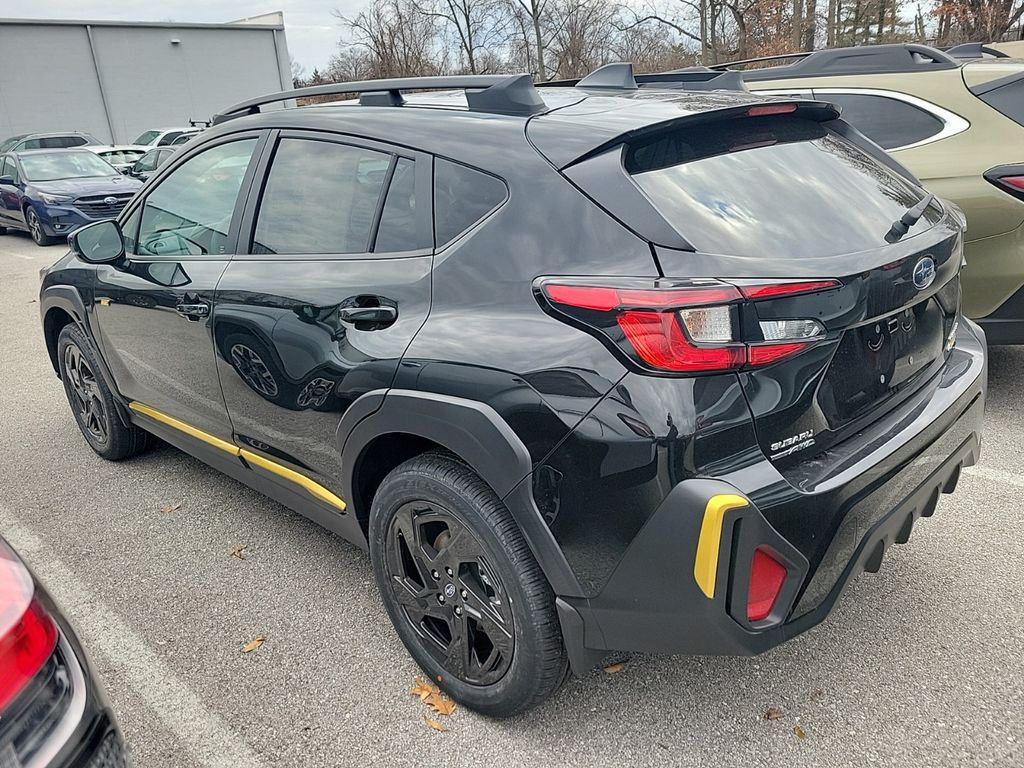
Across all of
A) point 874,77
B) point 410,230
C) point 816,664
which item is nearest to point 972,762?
point 816,664

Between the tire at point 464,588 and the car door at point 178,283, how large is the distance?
1.13 meters

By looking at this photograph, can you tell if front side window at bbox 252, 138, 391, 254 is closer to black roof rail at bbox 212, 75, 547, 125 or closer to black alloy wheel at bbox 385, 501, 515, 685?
black roof rail at bbox 212, 75, 547, 125

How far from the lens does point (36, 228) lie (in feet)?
44.8

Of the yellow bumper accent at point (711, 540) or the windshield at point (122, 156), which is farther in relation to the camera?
the windshield at point (122, 156)

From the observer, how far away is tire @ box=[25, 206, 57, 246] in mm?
13461

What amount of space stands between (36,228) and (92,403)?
37.7 ft

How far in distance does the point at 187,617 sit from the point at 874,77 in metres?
4.38

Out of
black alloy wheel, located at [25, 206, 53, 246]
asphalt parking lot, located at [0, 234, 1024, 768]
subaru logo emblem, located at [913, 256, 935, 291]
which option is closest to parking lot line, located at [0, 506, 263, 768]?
asphalt parking lot, located at [0, 234, 1024, 768]

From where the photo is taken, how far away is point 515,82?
7.73 feet

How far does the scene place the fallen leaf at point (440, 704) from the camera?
2.37 meters

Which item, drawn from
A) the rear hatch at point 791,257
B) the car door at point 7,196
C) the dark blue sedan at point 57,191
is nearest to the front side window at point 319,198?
the rear hatch at point 791,257

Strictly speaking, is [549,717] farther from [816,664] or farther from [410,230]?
[410,230]

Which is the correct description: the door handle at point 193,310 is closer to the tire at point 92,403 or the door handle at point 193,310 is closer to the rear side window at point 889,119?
the tire at point 92,403

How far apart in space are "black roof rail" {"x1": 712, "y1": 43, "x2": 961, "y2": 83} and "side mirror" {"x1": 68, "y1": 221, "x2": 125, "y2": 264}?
12.5 feet
